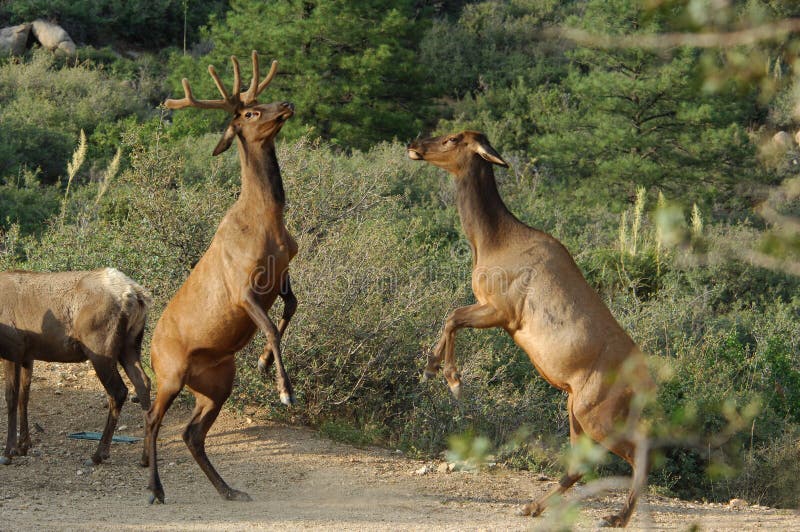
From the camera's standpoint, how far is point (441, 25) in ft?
109

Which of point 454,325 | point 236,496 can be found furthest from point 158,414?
point 454,325

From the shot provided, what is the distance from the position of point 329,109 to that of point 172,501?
18.1 meters

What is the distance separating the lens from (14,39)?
1135 inches

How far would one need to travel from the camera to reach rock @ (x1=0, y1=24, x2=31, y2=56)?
28.5m

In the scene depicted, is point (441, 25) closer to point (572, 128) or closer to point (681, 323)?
point (572, 128)

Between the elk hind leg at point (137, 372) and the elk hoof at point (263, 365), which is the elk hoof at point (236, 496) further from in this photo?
the elk hind leg at point (137, 372)

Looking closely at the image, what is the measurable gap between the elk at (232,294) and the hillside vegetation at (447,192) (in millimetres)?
1931

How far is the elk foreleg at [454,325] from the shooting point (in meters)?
7.07

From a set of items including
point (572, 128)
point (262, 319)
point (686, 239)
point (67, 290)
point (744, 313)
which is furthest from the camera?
point (572, 128)

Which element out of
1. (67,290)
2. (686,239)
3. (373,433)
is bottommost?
(373,433)

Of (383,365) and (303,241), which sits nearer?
(383,365)

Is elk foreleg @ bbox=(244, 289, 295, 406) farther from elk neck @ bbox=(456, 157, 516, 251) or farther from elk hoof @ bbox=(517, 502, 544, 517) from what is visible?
elk hoof @ bbox=(517, 502, 544, 517)

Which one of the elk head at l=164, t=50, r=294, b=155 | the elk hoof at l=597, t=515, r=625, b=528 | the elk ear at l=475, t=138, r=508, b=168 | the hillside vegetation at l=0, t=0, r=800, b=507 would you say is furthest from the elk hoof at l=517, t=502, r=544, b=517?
the elk head at l=164, t=50, r=294, b=155

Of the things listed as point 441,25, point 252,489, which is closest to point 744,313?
point 252,489
